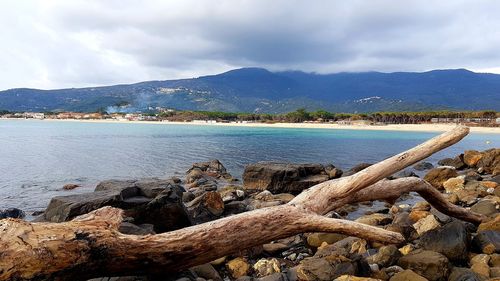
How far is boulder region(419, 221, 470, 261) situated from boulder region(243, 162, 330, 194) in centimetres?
1078

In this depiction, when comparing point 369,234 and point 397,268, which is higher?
point 369,234

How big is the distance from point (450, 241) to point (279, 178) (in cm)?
1146

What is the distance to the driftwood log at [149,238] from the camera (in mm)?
4422

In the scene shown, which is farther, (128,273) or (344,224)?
(344,224)

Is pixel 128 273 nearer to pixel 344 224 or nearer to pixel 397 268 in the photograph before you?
pixel 344 224

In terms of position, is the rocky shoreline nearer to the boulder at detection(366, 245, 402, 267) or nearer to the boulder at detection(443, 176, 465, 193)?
the boulder at detection(366, 245, 402, 267)

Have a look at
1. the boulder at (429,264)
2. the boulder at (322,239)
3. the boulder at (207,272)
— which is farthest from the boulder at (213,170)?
the boulder at (429,264)

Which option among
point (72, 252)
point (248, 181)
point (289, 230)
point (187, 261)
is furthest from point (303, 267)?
point (248, 181)

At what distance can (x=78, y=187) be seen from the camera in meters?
20.6

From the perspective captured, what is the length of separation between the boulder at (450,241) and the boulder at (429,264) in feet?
2.17

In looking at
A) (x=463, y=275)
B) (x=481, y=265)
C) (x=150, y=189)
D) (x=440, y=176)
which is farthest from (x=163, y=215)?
(x=440, y=176)

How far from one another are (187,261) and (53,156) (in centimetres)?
3520

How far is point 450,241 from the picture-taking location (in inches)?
282

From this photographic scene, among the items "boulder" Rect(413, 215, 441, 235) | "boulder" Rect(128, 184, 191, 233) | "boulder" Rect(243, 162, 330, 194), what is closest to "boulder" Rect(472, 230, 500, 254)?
"boulder" Rect(413, 215, 441, 235)
